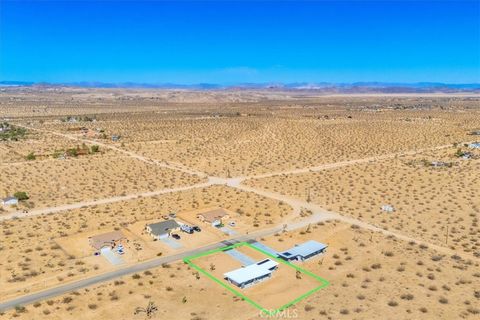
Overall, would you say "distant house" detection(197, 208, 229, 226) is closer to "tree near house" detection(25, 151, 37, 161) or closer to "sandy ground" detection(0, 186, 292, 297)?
"sandy ground" detection(0, 186, 292, 297)

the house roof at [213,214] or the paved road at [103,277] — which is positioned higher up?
the house roof at [213,214]

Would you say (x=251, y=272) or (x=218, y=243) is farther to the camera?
(x=218, y=243)

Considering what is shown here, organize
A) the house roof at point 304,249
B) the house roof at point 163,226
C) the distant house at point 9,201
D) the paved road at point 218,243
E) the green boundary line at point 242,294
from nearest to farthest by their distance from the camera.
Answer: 1. the green boundary line at point 242,294
2. the paved road at point 218,243
3. the house roof at point 304,249
4. the house roof at point 163,226
5. the distant house at point 9,201

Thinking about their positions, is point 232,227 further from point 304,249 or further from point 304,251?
point 304,251

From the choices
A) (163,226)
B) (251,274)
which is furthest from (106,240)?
(251,274)

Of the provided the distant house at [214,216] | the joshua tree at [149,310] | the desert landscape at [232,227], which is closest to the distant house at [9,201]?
the desert landscape at [232,227]

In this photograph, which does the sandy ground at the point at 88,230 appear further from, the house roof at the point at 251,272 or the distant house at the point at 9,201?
the house roof at the point at 251,272

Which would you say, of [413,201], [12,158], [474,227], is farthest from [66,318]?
[12,158]
